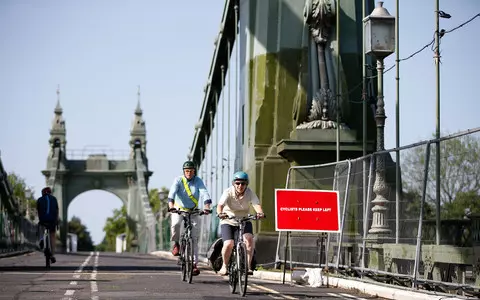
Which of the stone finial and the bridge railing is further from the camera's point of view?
the stone finial

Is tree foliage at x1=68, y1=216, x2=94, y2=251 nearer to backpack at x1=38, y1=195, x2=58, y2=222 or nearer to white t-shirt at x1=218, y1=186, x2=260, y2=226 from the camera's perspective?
backpack at x1=38, y1=195, x2=58, y2=222

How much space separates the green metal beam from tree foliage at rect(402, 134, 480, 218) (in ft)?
65.6

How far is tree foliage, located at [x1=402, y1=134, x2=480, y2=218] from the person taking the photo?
12.4 m

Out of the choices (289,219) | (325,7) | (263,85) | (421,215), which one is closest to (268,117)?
(263,85)

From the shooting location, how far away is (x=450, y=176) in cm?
1312

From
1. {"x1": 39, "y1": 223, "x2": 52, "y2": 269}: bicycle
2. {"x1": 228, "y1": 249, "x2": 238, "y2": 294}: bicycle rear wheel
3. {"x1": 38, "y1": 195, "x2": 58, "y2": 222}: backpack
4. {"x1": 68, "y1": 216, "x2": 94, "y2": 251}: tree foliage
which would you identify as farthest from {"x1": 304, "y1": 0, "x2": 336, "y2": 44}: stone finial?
{"x1": 68, "y1": 216, "x2": 94, "y2": 251}: tree foliage

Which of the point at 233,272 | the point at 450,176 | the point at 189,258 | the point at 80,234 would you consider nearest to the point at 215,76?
the point at 189,258

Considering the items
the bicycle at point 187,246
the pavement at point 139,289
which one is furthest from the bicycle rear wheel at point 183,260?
the pavement at point 139,289

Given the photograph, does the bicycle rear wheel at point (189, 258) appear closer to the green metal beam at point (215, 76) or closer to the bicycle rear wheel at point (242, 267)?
the bicycle rear wheel at point (242, 267)

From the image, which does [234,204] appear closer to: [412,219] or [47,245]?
[412,219]

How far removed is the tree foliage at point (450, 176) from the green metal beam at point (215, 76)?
65.6 feet

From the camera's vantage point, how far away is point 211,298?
13023 mm

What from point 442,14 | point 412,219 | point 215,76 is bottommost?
point 412,219

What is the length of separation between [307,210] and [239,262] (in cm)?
322
